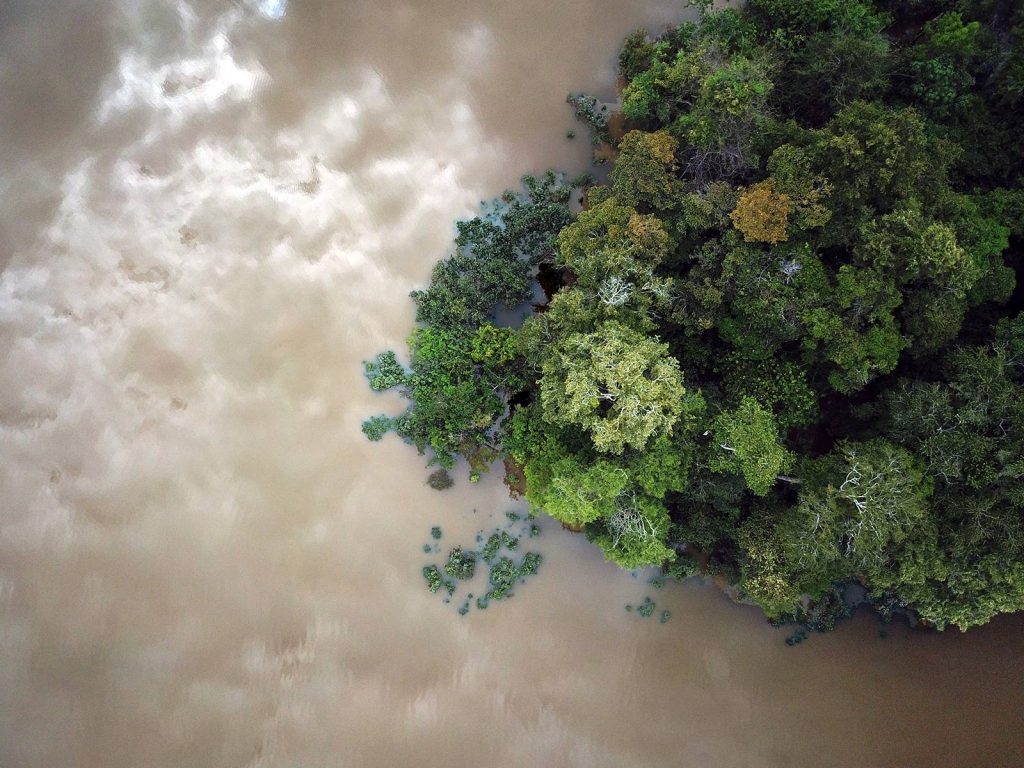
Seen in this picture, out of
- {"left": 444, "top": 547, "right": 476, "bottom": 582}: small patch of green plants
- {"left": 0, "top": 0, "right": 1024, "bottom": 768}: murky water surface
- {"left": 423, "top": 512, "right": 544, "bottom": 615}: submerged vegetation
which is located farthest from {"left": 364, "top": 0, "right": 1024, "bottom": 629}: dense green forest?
{"left": 444, "top": 547, "right": 476, "bottom": 582}: small patch of green plants

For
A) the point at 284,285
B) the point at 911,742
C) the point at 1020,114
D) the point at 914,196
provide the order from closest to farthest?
the point at 914,196, the point at 1020,114, the point at 911,742, the point at 284,285

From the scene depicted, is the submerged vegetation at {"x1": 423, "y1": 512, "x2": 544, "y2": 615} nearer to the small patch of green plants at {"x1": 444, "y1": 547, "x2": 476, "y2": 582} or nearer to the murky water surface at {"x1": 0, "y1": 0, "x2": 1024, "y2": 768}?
the small patch of green plants at {"x1": 444, "y1": 547, "x2": 476, "y2": 582}

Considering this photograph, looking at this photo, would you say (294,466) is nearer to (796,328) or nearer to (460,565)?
(460,565)

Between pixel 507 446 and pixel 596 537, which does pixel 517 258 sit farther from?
pixel 596 537

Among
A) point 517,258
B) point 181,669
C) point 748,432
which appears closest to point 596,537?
point 748,432

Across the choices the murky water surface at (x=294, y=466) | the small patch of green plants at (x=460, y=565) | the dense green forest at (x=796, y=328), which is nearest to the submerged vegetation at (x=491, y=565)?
the small patch of green plants at (x=460, y=565)

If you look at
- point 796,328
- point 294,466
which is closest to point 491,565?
point 294,466
